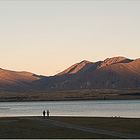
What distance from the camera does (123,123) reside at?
5772 centimetres

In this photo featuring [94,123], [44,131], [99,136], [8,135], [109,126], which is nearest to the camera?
[99,136]

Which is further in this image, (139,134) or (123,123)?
(123,123)

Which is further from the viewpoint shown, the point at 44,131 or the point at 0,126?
the point at 0,126

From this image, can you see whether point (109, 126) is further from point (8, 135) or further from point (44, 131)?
point (8, 135)

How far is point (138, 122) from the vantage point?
58.4m

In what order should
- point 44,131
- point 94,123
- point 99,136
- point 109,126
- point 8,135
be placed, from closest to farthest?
point 99,136 → point 8,135 → point 44,131 → point 109,126 → point 94,123

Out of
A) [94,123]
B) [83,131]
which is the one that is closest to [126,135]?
[83,131]

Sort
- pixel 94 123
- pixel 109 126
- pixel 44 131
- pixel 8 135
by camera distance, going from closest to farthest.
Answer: pixel 8 135 → pixel 44 131 → pixel 109 126 → pixel 94 123

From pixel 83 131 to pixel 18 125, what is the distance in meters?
10.8

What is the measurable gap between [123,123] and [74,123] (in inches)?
263

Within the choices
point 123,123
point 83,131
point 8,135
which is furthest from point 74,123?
point 8,135

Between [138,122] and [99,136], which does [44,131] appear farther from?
[138,122]

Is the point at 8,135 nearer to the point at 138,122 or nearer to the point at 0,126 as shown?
the point at 0,126

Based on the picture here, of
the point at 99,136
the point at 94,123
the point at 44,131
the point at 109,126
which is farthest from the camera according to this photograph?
the point at 94,123
